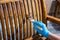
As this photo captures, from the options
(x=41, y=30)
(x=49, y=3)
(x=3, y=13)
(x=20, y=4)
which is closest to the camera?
(x=41, y=30)

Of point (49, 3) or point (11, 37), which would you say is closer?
point (11, 37)

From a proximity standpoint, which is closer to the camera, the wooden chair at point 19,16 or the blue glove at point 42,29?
the blue glove at point 42,29

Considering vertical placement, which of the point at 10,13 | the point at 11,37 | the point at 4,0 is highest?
the point at 4,0

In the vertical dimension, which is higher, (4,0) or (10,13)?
(4,0)

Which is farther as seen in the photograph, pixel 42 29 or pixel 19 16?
pixel 19 16

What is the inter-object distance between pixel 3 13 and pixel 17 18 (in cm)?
16

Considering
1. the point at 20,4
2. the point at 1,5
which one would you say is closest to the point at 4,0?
the point at 1,5

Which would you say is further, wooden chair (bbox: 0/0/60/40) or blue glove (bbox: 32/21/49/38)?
wooden chair (bbox: 0/0/60/40)

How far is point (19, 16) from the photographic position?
150cm

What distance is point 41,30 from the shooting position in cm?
130

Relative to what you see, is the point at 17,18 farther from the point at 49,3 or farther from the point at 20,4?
the point at 49,3

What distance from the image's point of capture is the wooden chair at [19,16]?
1.41 metres

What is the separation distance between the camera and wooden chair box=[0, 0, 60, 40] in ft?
4.63

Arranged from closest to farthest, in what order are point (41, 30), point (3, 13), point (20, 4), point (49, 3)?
point (41, 30), point (3, 13), point (20, 4), point (49, 3)
